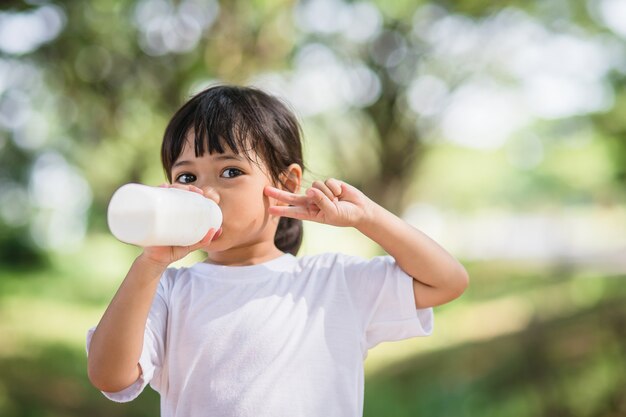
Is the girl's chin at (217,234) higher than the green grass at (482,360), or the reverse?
the girl's chin at (217,234)

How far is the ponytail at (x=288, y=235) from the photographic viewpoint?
1.62 metres

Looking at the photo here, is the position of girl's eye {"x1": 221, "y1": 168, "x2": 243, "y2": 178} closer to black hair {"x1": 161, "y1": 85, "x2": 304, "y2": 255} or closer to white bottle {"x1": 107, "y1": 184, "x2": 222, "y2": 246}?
black hair {"x1": 161, "y1": 85, "x2": 304, "y2": 255}

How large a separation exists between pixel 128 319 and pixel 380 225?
490 mm

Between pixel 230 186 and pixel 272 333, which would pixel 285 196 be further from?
pixel 272 333

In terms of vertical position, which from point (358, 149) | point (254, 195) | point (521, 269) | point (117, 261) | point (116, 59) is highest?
point (116, 59)

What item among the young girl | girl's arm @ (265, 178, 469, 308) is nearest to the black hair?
the young girl

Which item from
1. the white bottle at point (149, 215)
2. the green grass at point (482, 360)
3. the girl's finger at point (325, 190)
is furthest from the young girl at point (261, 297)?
the green grass at point (482, 360)

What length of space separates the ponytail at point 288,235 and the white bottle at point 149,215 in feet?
1.85

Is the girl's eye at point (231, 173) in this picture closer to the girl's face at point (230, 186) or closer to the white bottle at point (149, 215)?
the girl's face at point (230, 186)

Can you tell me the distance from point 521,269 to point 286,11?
369cm

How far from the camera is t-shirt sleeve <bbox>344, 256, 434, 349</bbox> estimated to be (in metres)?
1.31

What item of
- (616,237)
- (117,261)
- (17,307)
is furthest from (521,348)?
(117,261)

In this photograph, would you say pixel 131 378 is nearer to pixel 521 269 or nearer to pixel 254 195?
pixel 254 195

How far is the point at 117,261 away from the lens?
32.8 ft
